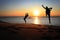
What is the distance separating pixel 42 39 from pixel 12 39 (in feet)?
7.38

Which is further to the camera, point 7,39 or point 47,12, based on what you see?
point 47,12

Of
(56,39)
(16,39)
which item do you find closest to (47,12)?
(56,39)

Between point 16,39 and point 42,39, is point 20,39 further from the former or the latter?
point 42,39

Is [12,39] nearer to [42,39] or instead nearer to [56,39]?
[42,39]

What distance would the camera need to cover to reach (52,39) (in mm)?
11391

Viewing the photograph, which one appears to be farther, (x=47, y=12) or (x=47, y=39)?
(x=47, y=12)

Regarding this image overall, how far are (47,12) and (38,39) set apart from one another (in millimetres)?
6412

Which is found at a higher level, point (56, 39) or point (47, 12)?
point (47, 12)

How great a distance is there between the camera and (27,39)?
1114 centimetres

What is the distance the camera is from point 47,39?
11273 millimetres

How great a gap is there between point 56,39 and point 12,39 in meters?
3.34

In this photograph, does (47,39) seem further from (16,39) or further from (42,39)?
(16,39)

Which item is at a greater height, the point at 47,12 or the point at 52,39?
the point at 47,12

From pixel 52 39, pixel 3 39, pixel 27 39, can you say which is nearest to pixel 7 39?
pixel 3 39
